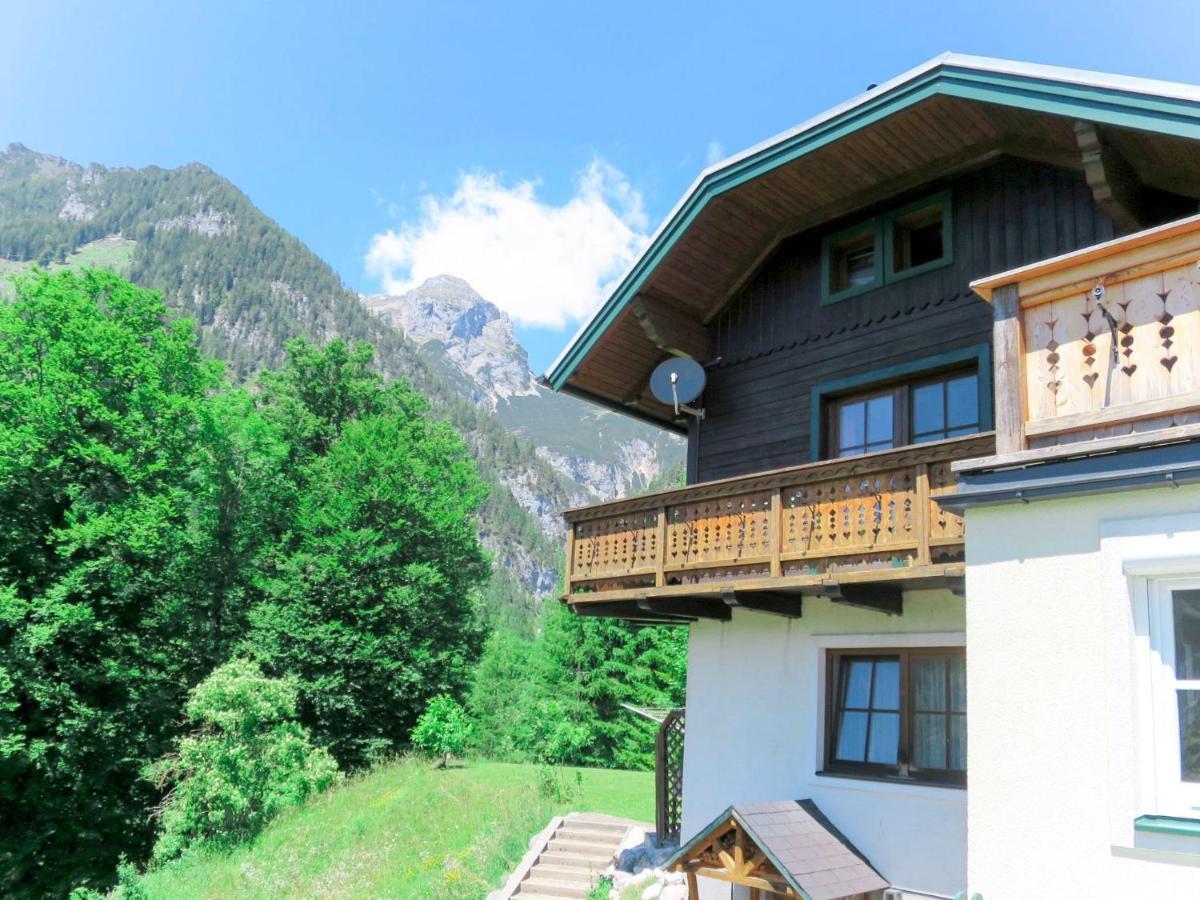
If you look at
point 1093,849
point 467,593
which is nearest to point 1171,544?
point 1093,849

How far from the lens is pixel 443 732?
24391 millimetres

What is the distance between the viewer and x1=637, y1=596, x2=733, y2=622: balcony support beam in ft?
37.9

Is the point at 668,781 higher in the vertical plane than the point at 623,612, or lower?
lower

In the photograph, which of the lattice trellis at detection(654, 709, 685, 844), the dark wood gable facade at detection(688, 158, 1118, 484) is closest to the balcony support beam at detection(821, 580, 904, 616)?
the dark wood gable facade at detection(688, 158, 1118, 484)

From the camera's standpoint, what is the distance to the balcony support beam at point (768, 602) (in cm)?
1066

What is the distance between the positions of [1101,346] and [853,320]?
6454 millimetres

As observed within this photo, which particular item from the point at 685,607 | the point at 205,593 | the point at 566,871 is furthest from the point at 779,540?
the point at 205,593

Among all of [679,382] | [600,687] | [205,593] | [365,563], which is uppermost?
[679,382]

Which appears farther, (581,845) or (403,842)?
(403,842)

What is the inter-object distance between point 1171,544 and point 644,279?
8.93 meters

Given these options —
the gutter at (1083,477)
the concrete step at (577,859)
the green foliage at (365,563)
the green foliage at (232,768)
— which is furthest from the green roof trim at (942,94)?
the green foliage at (365,563)

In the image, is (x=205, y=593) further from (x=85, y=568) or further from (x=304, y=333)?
(x=304, y=333)

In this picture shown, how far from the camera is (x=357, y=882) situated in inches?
657

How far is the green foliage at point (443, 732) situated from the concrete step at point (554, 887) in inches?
379
